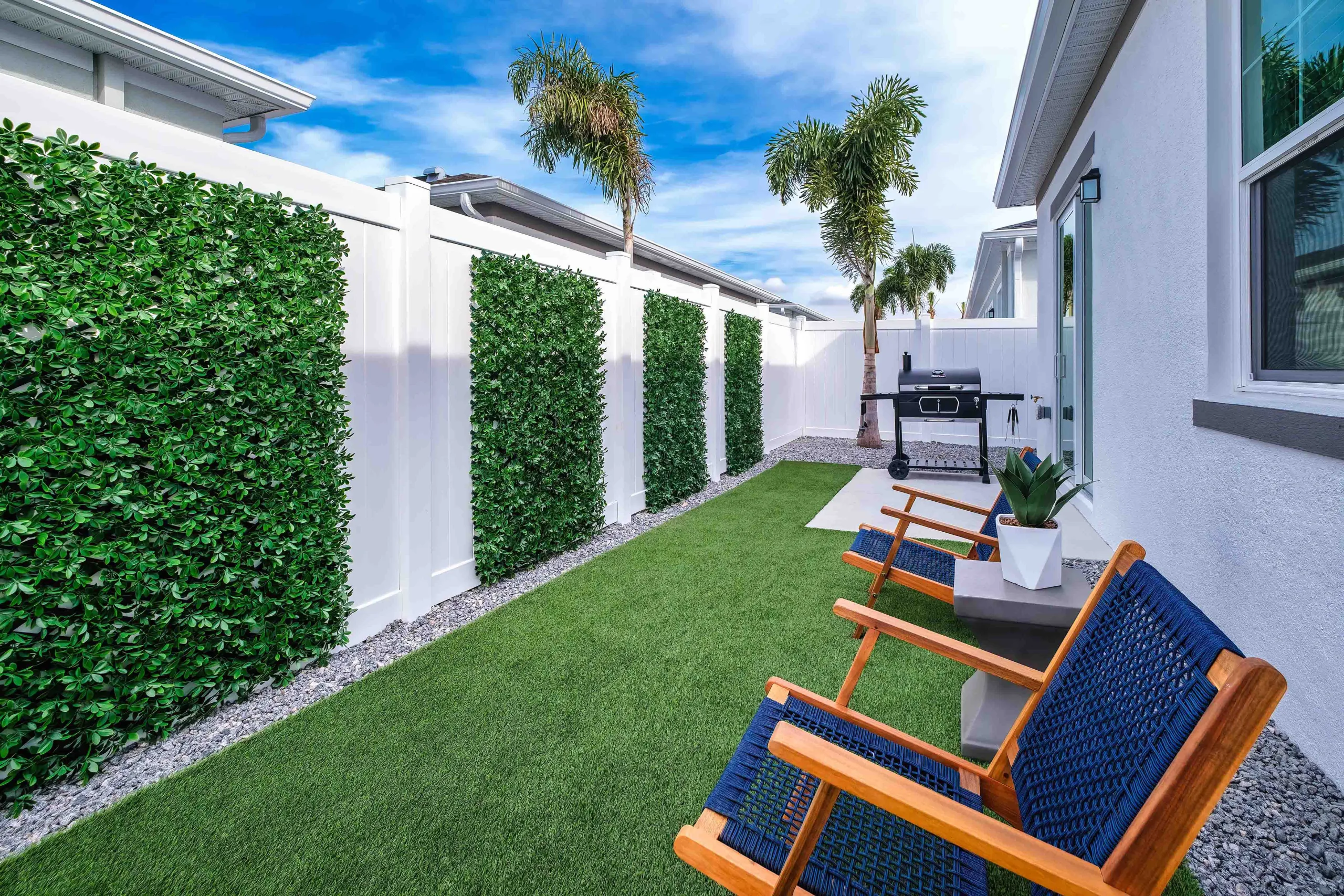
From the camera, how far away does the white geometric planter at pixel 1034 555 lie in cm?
236

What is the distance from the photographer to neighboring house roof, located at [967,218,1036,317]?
1195 centimetres

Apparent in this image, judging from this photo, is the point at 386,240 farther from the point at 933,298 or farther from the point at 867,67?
the point at 933,298

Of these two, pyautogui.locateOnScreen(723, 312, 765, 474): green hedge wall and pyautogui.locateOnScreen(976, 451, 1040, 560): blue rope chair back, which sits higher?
pyautogui.locateOnScreen(723, 312, 765, 474): green hedge wall

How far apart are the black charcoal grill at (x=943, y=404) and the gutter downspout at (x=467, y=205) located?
594 cm

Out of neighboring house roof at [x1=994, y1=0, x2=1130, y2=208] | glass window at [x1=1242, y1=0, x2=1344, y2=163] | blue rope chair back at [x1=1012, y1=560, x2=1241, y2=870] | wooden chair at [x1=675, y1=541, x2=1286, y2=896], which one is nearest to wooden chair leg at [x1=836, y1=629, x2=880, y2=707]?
wooden chair at [x1=675, y1=541, x2=1286, y2=896]

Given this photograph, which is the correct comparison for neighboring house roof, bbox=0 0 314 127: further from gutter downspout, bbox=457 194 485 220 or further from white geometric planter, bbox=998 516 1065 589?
white geometric planter, bbox=998 516 1065 589

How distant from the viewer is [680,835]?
1.39 metres

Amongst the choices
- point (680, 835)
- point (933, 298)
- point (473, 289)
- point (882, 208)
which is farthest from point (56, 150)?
point (933, 298)

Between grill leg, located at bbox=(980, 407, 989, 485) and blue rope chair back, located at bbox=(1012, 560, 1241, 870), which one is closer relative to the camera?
blue rope chair back, located at bbox=(1012, 560, 1241, 870)

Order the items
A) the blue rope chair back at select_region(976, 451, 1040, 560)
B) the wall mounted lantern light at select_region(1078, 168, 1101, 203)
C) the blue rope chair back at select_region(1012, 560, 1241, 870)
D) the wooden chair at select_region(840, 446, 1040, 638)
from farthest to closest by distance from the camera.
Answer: the wall mounted lantern light at select_region(1078, 168, 1101, 203) → the wooden chair at select_region(840, 446, 1040, 638) → the blue rope chair back at select_region(976, 451, 1040, 560) → the blue rope chair back at select_region(1012, 560, 1241, 870)

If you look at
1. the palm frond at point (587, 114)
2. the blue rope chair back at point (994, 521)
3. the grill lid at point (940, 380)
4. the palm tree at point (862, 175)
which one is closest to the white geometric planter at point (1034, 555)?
the blue rope chair back at point (994, 521)

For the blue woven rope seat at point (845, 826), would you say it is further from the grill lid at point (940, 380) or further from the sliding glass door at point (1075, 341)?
the grill lid at point (940, 380)

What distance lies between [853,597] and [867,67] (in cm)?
968

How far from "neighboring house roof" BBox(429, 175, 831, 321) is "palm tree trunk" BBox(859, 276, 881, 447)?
281cm
